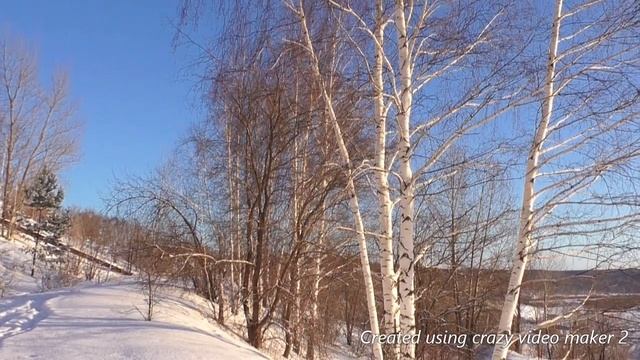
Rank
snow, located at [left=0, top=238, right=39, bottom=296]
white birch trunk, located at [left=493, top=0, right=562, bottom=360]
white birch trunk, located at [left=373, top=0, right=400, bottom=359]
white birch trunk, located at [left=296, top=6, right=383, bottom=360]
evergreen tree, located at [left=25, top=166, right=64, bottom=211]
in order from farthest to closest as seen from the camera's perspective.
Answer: evergreen tree, located at [left=25, top=166, right=64, bottom=211] → snow, located at [left=0, top=238, right=39, bottom=296] → white birch trunk, located at [left=296, top=6, right=383, bottom=360] → white birch trunk, located at [left=373, top=0, right=400, bottom=359] → white birch trunk, located at [left=493, top=0, right=562, bottom=360]

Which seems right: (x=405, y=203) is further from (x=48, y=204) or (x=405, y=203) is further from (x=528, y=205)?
(x=48, y=204)

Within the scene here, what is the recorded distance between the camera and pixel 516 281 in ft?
16.2

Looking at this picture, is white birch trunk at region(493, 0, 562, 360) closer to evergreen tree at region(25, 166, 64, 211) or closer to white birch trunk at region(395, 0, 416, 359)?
white birch trunk at region(395, 0, 416, 359)

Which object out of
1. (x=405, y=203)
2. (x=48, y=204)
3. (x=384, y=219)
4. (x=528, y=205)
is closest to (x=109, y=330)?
(x=384, y=219)

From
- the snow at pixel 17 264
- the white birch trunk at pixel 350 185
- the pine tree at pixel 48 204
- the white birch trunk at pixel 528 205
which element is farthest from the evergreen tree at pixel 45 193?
the white birch trunk at pixel 528 205

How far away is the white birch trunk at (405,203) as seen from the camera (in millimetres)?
5254

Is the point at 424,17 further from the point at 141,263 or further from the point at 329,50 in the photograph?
the point at 141,263

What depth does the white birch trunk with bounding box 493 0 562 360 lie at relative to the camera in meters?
4.93

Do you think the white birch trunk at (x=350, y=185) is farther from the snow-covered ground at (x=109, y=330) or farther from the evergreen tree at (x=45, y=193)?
the evergreen tree at (x=45, y=193)

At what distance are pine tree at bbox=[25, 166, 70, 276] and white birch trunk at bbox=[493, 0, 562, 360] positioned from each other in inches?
1072

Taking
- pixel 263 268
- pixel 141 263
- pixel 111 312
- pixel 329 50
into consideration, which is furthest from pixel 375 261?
pixel 329 50

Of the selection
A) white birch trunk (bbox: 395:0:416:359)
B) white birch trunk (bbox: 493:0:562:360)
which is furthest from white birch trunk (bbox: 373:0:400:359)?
white birch trunk (bbox: 493:0:562:360)

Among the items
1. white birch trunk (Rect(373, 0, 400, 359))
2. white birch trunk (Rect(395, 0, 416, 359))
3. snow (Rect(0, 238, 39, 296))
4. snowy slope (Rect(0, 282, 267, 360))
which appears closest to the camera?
white birch trunk (Rect(395, 0, 416, 359))

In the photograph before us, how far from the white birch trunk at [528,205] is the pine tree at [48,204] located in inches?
1072
